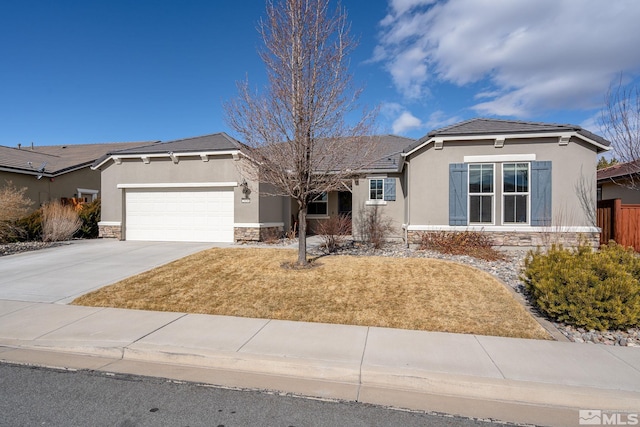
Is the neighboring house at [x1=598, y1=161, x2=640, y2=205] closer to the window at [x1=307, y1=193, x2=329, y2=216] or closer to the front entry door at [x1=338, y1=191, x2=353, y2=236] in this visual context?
the front entry door at [x1=338, y1=191, x2=353, y2=236]

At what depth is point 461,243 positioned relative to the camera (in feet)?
36.0

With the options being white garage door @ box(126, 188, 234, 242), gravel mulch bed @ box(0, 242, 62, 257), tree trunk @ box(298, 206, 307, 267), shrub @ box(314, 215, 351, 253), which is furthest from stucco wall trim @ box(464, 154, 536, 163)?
gravel mulch bed @ box(0, 242, 62, 257)

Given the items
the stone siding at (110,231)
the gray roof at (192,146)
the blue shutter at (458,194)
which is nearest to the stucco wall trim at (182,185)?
the gray roof at (192,146)

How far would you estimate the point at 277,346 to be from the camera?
4.86m

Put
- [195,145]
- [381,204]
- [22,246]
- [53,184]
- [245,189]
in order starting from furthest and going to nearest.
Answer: [53,184] → [381,204] → [195,145] → [245,189] → [22,246]

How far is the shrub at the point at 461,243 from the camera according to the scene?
10.4 metres

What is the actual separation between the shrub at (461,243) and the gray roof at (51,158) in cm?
1963

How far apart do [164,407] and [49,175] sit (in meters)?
20.2

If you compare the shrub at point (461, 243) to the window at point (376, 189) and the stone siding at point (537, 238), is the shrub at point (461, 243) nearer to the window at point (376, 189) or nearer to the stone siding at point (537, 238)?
the stone siding at point (537, 238)

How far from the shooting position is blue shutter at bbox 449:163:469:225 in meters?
11.6

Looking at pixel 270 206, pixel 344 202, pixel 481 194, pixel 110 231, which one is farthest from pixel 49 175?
pixel 481 194

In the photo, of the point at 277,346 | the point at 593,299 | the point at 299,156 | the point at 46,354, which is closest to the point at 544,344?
the point at 593,299

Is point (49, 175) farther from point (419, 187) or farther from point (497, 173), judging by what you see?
point (497, 173)
